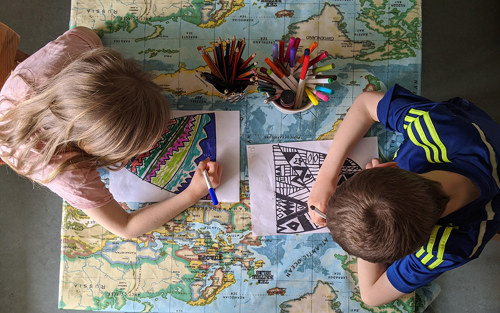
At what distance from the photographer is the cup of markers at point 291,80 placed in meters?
0.81

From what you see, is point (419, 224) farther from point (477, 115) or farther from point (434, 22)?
point (434, 22)

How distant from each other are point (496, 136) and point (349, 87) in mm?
353

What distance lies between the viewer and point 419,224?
616 mm

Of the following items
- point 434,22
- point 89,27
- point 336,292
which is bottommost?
point 336,292

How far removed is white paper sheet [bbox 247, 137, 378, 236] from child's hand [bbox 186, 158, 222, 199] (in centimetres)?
9

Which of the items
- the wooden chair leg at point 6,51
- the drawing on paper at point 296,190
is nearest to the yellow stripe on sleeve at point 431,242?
the drawing on paper at point 296,190

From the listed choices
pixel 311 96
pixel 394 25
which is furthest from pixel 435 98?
pixel 311 96

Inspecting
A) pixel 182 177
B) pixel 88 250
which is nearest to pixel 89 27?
pixel 182 177

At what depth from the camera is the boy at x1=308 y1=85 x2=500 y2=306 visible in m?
0.61

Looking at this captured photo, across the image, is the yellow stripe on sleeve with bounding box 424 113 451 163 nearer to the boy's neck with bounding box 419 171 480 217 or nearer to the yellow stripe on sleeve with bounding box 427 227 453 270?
the boy's neck with bounding box 419 171 480 217

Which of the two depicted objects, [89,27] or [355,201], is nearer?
[355,201]

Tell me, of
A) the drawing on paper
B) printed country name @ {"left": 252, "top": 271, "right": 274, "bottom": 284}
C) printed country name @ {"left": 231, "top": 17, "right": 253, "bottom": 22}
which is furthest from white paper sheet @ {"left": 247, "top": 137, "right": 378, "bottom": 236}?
printed country name @ {"left": 231, "top": 17, "right": 253, "bottom": 22}

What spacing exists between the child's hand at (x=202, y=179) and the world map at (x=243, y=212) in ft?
0.18

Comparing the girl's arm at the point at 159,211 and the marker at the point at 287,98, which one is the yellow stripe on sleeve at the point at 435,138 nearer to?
the marker at the point at 287,98
